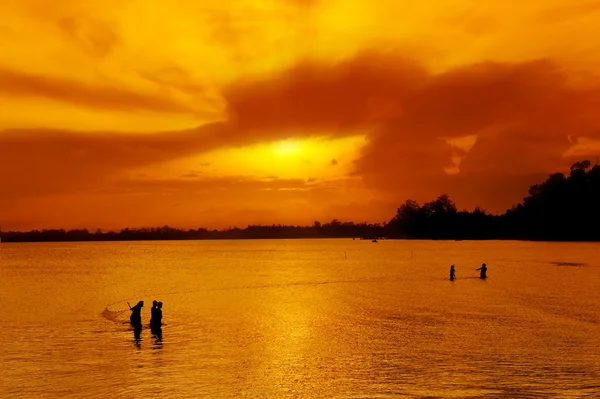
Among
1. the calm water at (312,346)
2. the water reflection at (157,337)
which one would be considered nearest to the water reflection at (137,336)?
the calm water at (312,346)

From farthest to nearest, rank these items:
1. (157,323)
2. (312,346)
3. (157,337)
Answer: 1. (157,323)
2. (157,337)
3. (312,346)

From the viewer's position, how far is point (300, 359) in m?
45.1

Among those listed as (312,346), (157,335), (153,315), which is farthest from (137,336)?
(312,346)

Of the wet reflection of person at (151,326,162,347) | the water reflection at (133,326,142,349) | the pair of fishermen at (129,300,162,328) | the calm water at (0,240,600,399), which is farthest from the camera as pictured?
the pair of fishermen at (129,300,162,328)

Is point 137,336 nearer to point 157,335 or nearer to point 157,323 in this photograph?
point 157,335

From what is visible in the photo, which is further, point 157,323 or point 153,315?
point 157,323

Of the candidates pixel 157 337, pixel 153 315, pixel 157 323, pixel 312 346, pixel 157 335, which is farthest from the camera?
pixel 157 323

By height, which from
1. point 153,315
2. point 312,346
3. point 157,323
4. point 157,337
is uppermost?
point 153,315

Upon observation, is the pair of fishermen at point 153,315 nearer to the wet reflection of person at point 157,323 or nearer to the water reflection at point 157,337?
the wet reflection of person at point 157,323

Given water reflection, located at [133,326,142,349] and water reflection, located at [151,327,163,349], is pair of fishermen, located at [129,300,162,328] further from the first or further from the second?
water reflection, located at [151,327,163,349]

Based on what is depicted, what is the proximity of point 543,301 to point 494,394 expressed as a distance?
5076 centimetres

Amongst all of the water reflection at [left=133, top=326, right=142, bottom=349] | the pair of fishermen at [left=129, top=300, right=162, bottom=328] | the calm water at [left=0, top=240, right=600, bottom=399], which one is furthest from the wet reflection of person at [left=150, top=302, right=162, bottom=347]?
the water reflection at [left=133, top=326, right=142, bottom=349]

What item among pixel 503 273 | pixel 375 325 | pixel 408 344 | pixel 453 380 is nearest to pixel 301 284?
pixel 503 273

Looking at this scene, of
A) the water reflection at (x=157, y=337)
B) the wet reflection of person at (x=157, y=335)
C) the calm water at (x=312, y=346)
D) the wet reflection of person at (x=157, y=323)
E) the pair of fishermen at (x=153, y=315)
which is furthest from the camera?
the pair of fishermen at (x=153, y=315)
